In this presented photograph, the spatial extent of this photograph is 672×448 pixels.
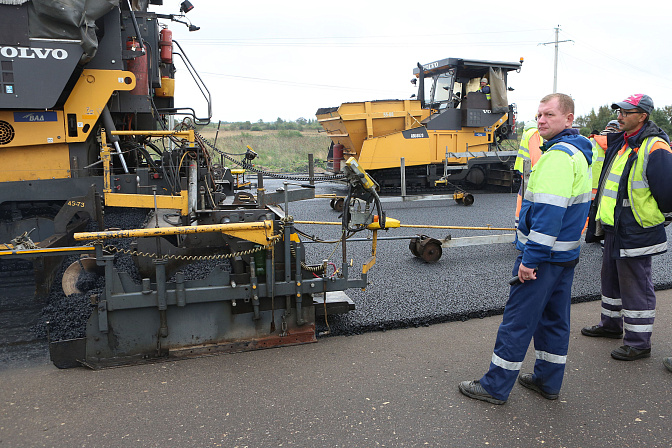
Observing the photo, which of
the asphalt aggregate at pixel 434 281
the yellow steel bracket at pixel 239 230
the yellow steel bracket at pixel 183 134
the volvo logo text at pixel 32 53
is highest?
the volvo logo text at pixel 32 53

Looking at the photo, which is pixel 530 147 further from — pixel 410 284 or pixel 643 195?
pixel 410 284

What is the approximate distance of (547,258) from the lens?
9.34ft

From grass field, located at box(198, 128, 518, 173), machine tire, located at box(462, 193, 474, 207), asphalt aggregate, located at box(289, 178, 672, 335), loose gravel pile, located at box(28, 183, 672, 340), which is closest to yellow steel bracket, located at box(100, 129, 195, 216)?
loose gravel pile, located at box(28, 183, 672, 340)

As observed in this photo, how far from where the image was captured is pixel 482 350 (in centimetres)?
381

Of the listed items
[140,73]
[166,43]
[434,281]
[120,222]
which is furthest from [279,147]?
[434,281]

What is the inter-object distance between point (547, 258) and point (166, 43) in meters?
7.54

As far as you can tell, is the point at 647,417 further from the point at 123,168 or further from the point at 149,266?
the point at 123,168

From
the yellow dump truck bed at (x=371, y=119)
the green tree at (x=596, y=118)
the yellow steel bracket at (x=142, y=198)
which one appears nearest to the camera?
the yellow steel bracket at (x=142, y=198)

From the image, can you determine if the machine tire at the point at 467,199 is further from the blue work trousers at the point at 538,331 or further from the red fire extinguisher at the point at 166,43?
the blue work trousers at the point at 538,331

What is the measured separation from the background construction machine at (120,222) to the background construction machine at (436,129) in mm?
5388

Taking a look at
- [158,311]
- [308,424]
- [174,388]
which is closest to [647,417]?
[308,424]

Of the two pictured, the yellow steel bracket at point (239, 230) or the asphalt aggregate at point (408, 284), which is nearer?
the yellow steel bracket at point (239, 230)

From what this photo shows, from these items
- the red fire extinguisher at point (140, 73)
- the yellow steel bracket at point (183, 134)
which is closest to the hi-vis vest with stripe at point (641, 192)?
the yellow steel bracket at point (183, 134)

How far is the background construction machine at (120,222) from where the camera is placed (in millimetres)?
3547
